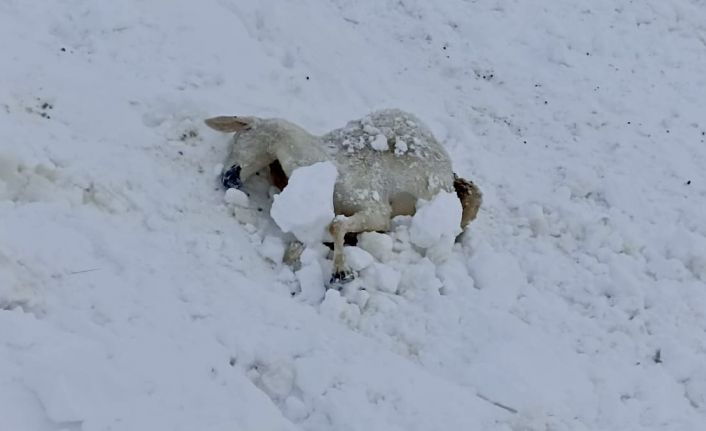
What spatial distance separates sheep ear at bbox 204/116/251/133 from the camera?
612cm

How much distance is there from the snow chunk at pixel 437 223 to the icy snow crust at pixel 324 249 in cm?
9

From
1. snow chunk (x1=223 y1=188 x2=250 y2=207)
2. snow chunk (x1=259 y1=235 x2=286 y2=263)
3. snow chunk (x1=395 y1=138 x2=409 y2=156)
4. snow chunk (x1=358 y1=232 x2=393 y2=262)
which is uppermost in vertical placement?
snow chunk (x1=395 y1=138 x2=409 y2=156)

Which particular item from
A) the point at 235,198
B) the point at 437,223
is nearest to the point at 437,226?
the point at 437,223

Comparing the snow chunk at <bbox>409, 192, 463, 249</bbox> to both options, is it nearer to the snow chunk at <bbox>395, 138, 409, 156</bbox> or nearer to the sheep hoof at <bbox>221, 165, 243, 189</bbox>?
the snow chunk at <bbox>395, 138, 409, 156</bbox>

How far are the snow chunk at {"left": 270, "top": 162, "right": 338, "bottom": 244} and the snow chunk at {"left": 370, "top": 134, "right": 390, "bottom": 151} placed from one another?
671 millimetres

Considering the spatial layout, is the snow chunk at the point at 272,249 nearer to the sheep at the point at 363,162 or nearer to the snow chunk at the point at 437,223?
the sheep at the point at 363,162

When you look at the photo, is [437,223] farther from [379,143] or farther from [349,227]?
[379,143]

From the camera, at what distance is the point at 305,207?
17.5ft

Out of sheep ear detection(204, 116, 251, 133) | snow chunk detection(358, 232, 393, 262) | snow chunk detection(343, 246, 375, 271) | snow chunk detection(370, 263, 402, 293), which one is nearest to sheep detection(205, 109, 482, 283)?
sheep ear detection(204, 116, 251, 133)

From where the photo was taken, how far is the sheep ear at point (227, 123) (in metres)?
6.12

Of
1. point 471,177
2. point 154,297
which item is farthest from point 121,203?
point 471,177

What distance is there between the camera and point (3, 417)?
354 centimetres

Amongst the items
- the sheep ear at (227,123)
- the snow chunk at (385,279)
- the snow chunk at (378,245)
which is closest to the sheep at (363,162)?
the sheep ear at (227,123)

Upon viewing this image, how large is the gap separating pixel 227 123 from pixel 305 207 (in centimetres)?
121
